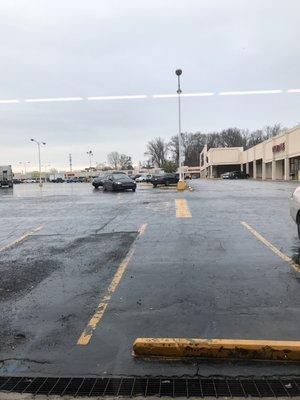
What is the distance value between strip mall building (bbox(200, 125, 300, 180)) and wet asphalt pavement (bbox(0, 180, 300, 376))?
45.2 m

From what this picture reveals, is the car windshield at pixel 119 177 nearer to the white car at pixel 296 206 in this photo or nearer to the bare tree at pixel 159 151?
the white car at pixel 296 206

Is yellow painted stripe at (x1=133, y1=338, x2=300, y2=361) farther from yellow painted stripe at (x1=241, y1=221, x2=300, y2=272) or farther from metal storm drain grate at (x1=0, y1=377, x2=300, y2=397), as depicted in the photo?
yellow painted stripe at (x1=241, y1=221, x2=300, y2=272)

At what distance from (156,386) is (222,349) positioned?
2.60 ft

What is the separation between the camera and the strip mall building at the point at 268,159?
55.4 metres

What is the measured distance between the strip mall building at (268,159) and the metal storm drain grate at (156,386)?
5064 cm

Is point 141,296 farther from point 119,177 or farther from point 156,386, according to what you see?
point 119,177

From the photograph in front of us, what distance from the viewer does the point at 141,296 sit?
20.6 ft

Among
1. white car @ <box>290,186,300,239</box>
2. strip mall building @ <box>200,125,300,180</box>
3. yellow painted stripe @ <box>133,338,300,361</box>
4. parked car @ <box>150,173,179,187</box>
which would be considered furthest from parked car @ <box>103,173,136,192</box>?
yellow painted stripe @ <box>133,338,300,361</box>

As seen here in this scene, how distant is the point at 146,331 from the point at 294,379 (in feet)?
5.22

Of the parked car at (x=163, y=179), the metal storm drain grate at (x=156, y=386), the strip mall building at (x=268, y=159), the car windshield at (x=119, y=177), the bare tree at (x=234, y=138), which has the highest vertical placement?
the bare tree at (x=234, y=138)

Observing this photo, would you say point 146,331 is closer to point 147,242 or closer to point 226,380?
point 226,380

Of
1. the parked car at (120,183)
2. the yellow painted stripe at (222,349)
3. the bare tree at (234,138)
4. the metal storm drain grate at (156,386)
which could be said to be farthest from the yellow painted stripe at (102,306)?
the bare tree at (234,138)

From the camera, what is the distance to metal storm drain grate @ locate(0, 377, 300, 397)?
3.88 metres

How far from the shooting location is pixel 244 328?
5039 millimetres
